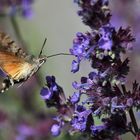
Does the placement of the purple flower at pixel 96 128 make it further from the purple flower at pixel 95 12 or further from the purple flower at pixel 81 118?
the purple flower at pixel 95 12

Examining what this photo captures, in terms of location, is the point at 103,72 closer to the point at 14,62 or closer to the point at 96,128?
the point at 96,128

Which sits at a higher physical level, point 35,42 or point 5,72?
point 35,42

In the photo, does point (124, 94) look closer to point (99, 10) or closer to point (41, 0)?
point (99, 10)

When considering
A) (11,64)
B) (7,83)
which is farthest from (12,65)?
(7,83)

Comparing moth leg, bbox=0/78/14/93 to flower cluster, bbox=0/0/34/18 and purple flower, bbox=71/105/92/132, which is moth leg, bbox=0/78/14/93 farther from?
flower cluster, bbox=0/0/34/18

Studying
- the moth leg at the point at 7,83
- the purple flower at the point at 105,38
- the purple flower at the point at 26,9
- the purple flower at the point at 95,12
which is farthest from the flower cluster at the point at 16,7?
Answer: the purple flower at the point at 105,38

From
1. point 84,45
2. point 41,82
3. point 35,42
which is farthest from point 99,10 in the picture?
point 35,42

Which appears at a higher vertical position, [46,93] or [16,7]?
[16,7]
